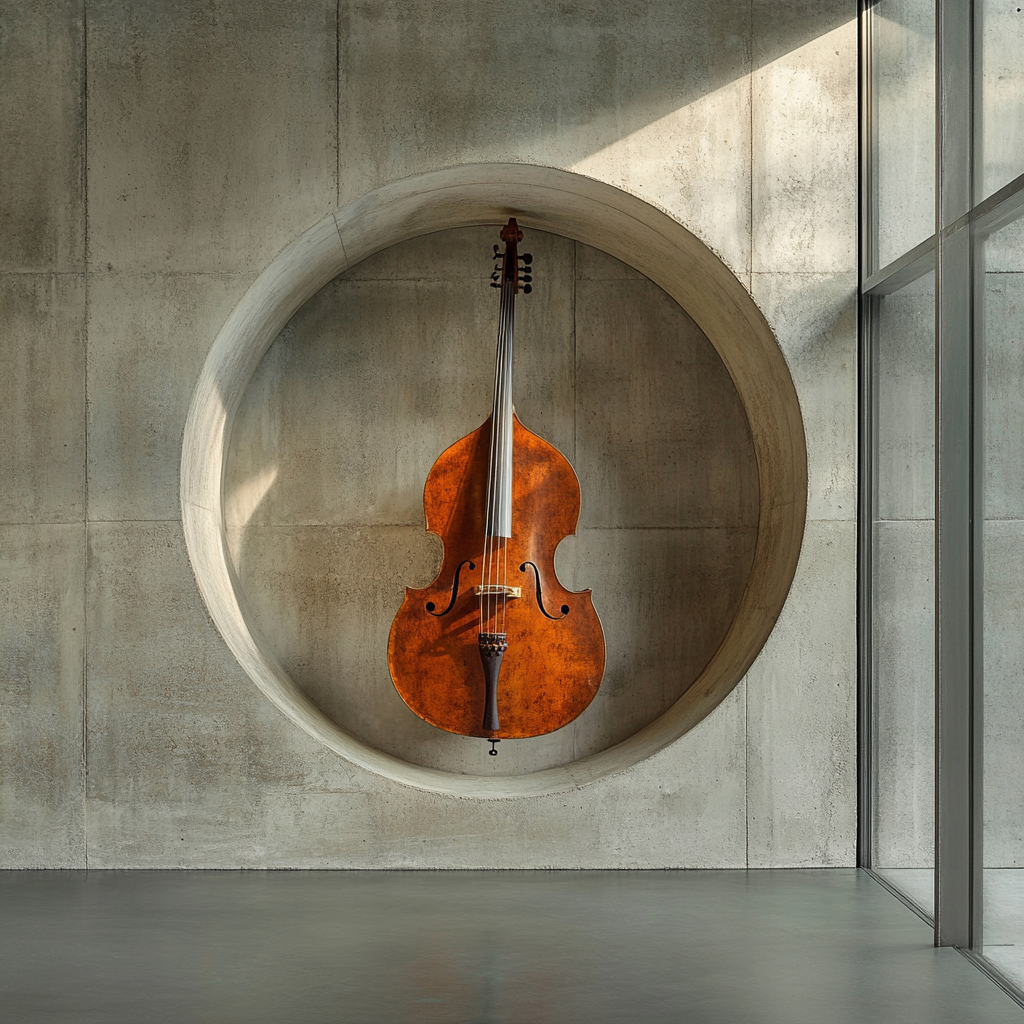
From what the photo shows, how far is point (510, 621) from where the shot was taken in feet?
14.5

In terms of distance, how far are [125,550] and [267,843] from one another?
1245mm

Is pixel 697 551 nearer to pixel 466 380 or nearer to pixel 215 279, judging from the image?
pixel 466 380

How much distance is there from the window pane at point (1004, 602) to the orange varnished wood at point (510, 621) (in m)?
1.58

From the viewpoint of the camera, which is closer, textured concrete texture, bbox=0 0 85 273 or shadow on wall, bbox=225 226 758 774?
textured concrete texture, bbox=0 0 85 273

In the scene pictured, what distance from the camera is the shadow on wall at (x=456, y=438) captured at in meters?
5.20

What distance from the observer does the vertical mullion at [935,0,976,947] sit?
338 cm

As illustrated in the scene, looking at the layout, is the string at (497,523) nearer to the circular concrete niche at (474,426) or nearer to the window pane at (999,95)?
the circular concrete niche at (474,426)

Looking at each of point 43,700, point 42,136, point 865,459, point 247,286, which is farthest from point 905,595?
point 42,136

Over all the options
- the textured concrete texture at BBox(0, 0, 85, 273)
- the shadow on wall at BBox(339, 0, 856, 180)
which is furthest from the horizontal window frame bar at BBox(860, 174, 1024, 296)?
the textured concrete texture at BBox(0, 0, 85, 273)

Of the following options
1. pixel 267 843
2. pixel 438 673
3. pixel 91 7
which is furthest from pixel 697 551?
pixel 91 7

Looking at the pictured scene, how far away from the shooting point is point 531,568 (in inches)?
175

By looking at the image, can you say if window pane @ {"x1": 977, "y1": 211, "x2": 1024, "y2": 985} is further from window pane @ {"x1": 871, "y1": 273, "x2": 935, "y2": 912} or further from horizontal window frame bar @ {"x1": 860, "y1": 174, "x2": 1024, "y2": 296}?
window pane @ {"x1": 871, "y1": 273, "x2": 935, "y2": 912}

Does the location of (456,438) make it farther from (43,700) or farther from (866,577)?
(43,700)

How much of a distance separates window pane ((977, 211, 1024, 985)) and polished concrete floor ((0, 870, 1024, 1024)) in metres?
0.25
